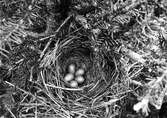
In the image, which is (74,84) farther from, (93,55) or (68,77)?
(93,55)

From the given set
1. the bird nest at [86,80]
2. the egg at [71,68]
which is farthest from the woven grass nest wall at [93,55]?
the egg at [71,68]

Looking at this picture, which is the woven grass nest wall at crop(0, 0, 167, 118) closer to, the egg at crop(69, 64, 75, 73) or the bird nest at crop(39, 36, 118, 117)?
the bird nest at crop(39, 36, 118, 117)

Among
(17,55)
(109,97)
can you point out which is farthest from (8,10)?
(109,97)

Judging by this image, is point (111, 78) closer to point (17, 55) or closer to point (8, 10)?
point (17, 55)

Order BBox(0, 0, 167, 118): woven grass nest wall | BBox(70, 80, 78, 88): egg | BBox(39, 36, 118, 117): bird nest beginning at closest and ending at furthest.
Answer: BBox(0, 0, 167, 118): woven grass nest wall < BBox(39, 36, 118, 117): bird nest < BBox(70, 80, 78, 88): egg

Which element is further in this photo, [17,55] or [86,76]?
[86,76]

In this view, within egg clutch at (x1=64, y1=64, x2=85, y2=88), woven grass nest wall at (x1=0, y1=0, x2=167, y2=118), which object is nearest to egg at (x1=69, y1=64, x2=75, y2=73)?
egg clutch at (x1=64, y1=64, x2=85, y2=88)
